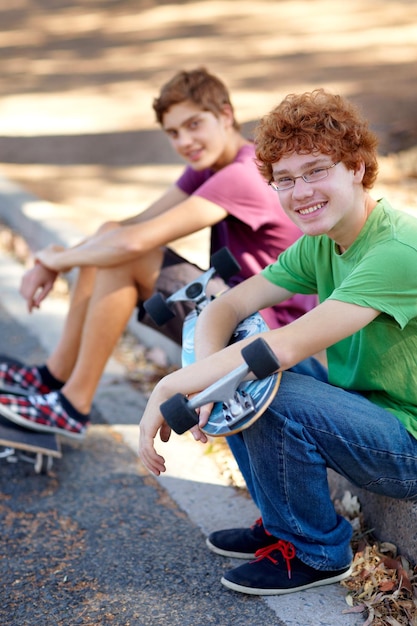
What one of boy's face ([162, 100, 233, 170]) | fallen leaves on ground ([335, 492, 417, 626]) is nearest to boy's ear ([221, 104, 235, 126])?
boy's face ([162, 100, 233, 170])

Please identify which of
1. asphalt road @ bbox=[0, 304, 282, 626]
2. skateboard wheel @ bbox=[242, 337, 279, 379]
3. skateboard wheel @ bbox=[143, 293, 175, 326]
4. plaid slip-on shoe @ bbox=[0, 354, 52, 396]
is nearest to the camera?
skateboard wheel @ bbox=[242, 337, 279, 379]

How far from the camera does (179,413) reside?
2174 millimetres

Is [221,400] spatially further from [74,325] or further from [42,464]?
[74,325]

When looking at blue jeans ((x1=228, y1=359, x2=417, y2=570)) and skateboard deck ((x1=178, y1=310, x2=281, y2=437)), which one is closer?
skateboard deck ((x1=178, y1=310, x2=281, y2=437))

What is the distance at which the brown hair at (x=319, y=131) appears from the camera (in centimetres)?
233

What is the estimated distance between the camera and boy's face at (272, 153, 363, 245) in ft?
7.74

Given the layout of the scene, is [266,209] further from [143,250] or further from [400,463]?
[400,463]

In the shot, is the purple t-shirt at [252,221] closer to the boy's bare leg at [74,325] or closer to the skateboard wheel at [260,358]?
the boy's bare leg at [74,325]

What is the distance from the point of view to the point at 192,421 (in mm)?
2182

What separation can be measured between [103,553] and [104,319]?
0.97m

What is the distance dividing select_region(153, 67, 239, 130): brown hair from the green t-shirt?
1001mm

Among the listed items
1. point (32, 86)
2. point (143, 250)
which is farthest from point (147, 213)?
point (32, 86)

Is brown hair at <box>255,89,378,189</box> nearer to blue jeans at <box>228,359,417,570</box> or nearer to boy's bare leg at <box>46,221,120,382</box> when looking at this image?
blue jeans at <box>228,359,417,570</box>

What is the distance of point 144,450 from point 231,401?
33 centimetres
